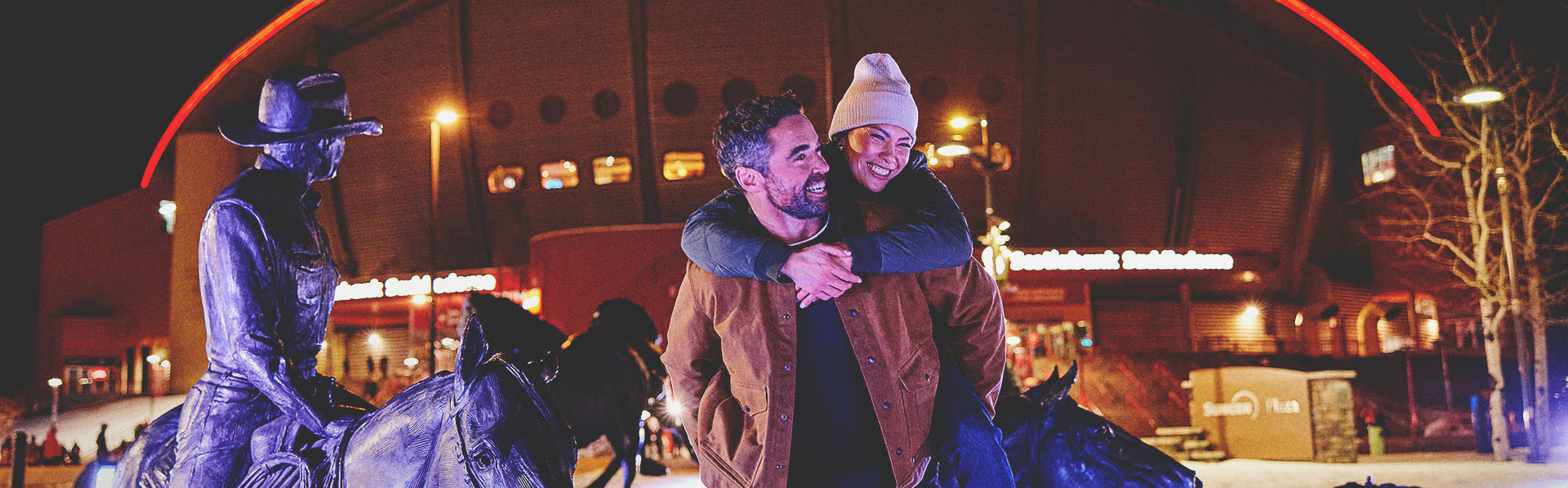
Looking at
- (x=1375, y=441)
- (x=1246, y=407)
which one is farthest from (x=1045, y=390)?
(x=1375, y=441)

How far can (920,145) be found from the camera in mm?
30312

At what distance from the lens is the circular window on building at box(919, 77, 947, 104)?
32.8 metres

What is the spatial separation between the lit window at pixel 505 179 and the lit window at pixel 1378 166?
25763 mm

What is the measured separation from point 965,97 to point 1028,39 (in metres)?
2.40

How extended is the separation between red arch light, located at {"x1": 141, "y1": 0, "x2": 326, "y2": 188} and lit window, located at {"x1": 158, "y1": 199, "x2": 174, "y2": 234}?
4985 mm

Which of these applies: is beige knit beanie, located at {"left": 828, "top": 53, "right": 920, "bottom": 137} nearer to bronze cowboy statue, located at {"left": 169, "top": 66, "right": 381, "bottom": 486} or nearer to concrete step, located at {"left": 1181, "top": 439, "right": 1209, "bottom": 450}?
bronze cowboy statue, located at {"left": 169, "top": 66, "right": 381, "bottom": 486}

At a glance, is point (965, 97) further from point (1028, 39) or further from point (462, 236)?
point (462, 236)

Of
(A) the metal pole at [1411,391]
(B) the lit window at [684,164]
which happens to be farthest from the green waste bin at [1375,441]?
(B) the lit window at [684,164]

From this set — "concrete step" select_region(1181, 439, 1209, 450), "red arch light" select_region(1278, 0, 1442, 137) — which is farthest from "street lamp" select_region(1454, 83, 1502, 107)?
"red arch light" select_region(1278, 0, 1442, 137)

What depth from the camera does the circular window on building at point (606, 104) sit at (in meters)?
33.2

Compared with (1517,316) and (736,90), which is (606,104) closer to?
(736,90)

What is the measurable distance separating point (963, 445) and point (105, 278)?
42.6 metres

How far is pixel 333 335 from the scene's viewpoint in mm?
38812

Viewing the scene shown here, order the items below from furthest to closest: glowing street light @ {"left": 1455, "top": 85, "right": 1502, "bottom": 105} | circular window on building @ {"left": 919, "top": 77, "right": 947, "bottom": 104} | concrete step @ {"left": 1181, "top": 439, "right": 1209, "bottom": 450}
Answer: circular window on building @ {"left": 919, "top": 77, "right": 947, "bottom": 104}
concrete step @ {"left": 1181, "top": 439, "right": 1209, "bottom": 450}
glowing street light @ {"left": 1455, "top": 85, "right": 1502, "bottom": 105}
